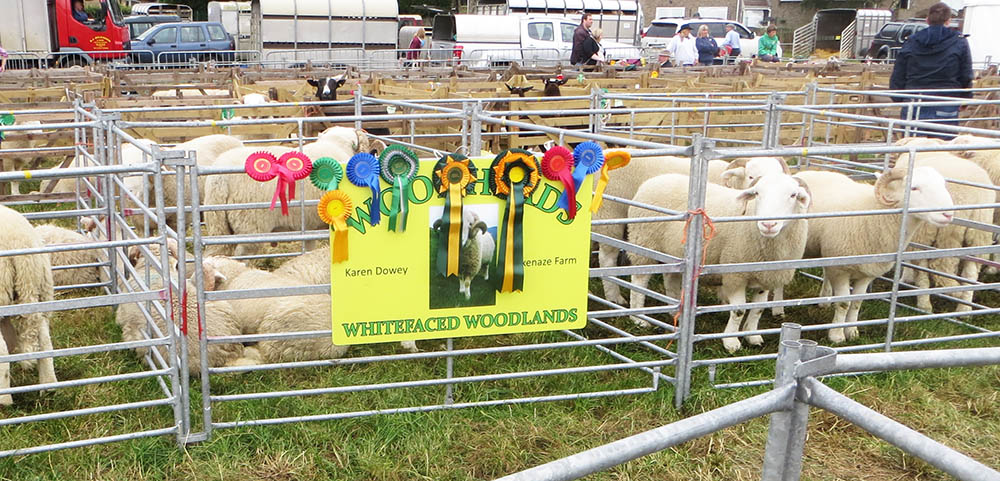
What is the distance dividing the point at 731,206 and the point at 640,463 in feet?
7.04

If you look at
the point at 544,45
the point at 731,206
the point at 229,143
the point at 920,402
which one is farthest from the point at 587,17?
the point at 920,402

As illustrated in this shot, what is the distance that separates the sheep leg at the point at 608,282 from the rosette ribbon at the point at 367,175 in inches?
104

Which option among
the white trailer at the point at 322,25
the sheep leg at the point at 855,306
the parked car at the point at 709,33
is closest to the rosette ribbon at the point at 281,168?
the sheep leg at the point at 855,306

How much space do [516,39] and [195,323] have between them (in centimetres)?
2177

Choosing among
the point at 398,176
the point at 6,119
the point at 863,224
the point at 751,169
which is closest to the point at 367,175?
the point at 398,176

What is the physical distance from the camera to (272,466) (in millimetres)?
3988

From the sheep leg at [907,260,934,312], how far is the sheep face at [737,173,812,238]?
5.81 feet

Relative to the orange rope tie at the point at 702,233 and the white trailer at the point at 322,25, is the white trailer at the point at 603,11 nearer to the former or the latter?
the white trailer at the point at 322,25

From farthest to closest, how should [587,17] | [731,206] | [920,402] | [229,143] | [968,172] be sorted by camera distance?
1. [587,17]
2. [229,143]
3. [968,172]
4. [731,206]
5. [920,402]

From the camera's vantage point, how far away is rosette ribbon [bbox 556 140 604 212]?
14.0ft

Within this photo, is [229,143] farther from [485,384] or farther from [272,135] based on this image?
[485,384]

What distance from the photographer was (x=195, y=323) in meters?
5.21

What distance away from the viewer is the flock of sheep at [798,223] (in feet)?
17.9

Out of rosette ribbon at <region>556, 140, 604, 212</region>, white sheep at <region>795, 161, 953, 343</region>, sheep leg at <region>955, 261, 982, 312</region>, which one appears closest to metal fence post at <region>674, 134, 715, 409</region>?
rosette ribbon at <region>556, 140, 604, 212</region>
